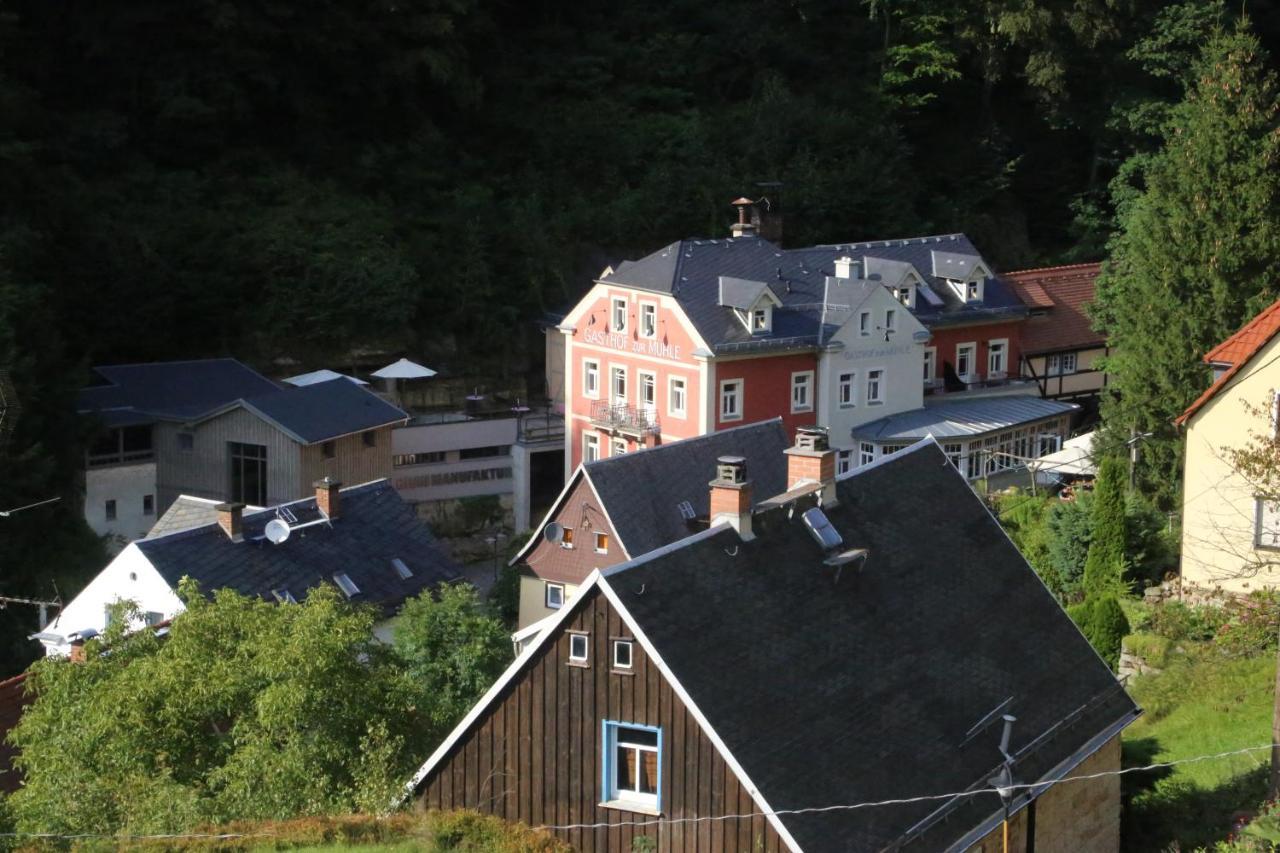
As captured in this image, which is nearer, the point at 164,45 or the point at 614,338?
the point at 614,338

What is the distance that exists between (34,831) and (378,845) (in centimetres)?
408

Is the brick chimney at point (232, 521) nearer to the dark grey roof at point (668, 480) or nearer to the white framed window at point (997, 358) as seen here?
the dark grey roof at point (668, 480)

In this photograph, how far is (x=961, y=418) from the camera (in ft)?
126

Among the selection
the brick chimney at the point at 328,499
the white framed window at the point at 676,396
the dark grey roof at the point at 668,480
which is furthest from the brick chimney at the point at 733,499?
the white framed window at the point at 676,396

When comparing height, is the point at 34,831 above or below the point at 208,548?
below

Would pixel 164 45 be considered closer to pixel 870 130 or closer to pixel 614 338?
pixel 614 338

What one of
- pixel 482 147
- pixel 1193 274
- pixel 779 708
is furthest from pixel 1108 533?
pixel 482 147

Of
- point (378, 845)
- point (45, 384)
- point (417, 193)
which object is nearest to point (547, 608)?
point (45, 384)

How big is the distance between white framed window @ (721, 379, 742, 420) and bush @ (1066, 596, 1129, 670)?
12.2 m

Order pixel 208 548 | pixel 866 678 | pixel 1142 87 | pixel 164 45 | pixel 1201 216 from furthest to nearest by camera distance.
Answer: pixel 1142 87
pixel 164 45
pixel 1201 216
pixel 208 548
pixel 866 678

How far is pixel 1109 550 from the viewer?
27.9 meters

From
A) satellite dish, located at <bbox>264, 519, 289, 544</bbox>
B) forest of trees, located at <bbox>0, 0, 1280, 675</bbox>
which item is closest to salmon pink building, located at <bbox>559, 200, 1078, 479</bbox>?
forest of trees, located at <bbox>0, 0, 1280, 675</bbox>

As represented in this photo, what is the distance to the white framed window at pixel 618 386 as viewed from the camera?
3803 cm

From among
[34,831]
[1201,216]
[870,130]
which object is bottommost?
[34,831]
